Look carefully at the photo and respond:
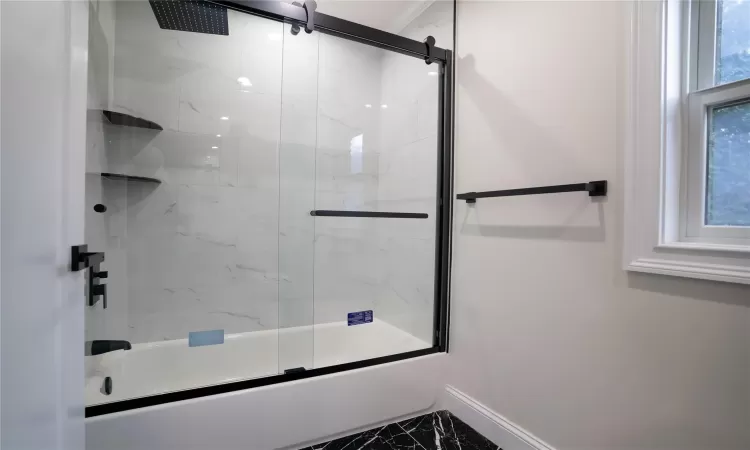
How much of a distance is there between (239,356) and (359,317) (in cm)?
74

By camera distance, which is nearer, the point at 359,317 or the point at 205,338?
the point at 205,338

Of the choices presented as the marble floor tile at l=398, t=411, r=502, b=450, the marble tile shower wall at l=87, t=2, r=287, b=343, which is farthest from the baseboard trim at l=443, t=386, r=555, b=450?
the marble tile shower wall at l=87, t=2, r=287, b=343

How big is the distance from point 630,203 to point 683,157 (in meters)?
0.19

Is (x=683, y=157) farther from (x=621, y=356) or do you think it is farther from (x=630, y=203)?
(x=621, y=356)

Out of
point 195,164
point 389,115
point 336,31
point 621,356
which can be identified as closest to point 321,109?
point 389,115

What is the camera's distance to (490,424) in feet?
5.08

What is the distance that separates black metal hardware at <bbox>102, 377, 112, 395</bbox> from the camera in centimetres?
132

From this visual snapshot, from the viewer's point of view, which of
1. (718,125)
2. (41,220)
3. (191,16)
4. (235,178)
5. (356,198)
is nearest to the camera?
(41,220)

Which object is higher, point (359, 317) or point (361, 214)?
point (361, 214)

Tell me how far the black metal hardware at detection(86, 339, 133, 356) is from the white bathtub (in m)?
0.02

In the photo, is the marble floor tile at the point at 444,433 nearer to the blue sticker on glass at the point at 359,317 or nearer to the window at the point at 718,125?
the blue sticker on glass at the point at 359,317

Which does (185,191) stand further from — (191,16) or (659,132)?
(659,132)

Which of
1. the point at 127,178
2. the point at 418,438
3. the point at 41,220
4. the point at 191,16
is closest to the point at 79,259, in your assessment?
the point at 41,220

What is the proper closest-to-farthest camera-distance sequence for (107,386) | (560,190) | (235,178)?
(560,190) < (107,386) < (235,178)
